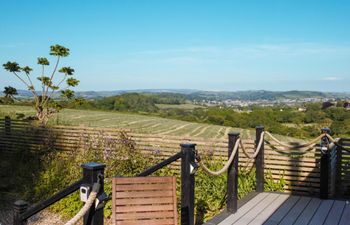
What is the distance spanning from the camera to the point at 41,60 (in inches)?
567

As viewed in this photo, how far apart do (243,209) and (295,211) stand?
31.7 inches

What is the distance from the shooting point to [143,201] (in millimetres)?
3680

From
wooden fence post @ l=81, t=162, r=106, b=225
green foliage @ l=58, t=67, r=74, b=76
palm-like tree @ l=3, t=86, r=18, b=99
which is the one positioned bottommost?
wooden fence post @ l=81, t=162, r=106, b=225

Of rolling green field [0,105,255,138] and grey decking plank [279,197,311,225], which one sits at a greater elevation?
rolling green field [0,105,255,138]

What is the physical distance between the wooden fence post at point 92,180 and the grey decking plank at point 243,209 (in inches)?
94.2

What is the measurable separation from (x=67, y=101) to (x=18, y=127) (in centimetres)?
379

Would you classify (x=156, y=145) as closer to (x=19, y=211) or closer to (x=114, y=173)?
(x=114, y=173)

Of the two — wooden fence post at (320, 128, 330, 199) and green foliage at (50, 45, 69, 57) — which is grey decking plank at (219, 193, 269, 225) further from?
green foliage at (50, 45, 69, 57)

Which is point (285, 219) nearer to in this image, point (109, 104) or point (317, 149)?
point (317, 149)

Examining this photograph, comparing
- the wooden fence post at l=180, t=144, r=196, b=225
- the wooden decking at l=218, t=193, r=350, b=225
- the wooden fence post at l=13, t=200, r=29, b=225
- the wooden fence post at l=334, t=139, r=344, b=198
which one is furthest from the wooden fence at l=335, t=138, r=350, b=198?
the wooden fence post at l=13, t=200, r=29, b=225

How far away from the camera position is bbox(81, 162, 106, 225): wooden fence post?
3.03 meters

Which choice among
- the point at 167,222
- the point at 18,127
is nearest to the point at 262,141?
the point at 167,222

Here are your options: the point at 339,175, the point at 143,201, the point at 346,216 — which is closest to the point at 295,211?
the point at 346,216

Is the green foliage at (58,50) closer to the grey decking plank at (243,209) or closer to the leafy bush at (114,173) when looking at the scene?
the leafy bush at (114,173)
